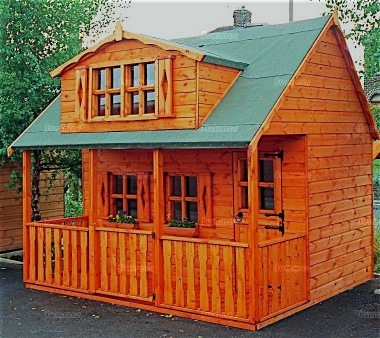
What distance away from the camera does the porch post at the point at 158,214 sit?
982 cm

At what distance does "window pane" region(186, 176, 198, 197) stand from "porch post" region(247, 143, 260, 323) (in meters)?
2.84

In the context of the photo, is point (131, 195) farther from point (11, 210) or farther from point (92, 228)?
point (11, 210)

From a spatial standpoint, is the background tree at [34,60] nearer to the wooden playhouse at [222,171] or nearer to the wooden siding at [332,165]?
the wooden playhouse at [222,171]

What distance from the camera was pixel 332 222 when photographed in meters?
10.8

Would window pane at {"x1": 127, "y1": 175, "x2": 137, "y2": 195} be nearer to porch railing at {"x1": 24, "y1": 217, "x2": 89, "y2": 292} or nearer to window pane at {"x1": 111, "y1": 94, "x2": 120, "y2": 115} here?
porch railing at {"x1": 24, "y1": 217, "x2": 89, "y2": 292}

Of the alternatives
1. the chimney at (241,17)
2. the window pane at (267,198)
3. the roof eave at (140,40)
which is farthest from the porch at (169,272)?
the chimney at (241,17)

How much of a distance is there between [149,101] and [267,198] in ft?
8.08

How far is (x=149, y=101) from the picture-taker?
34.2 ft

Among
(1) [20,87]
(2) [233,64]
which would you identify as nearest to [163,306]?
(2) [233,64]

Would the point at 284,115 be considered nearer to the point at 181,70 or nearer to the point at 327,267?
the point at 181,70

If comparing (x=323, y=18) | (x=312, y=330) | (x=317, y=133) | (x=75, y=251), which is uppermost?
(x=323, y=18)

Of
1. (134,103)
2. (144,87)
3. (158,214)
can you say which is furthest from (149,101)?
(158,214)

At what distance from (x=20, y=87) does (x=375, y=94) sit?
24.0 m

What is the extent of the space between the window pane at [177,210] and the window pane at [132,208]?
0.88m
